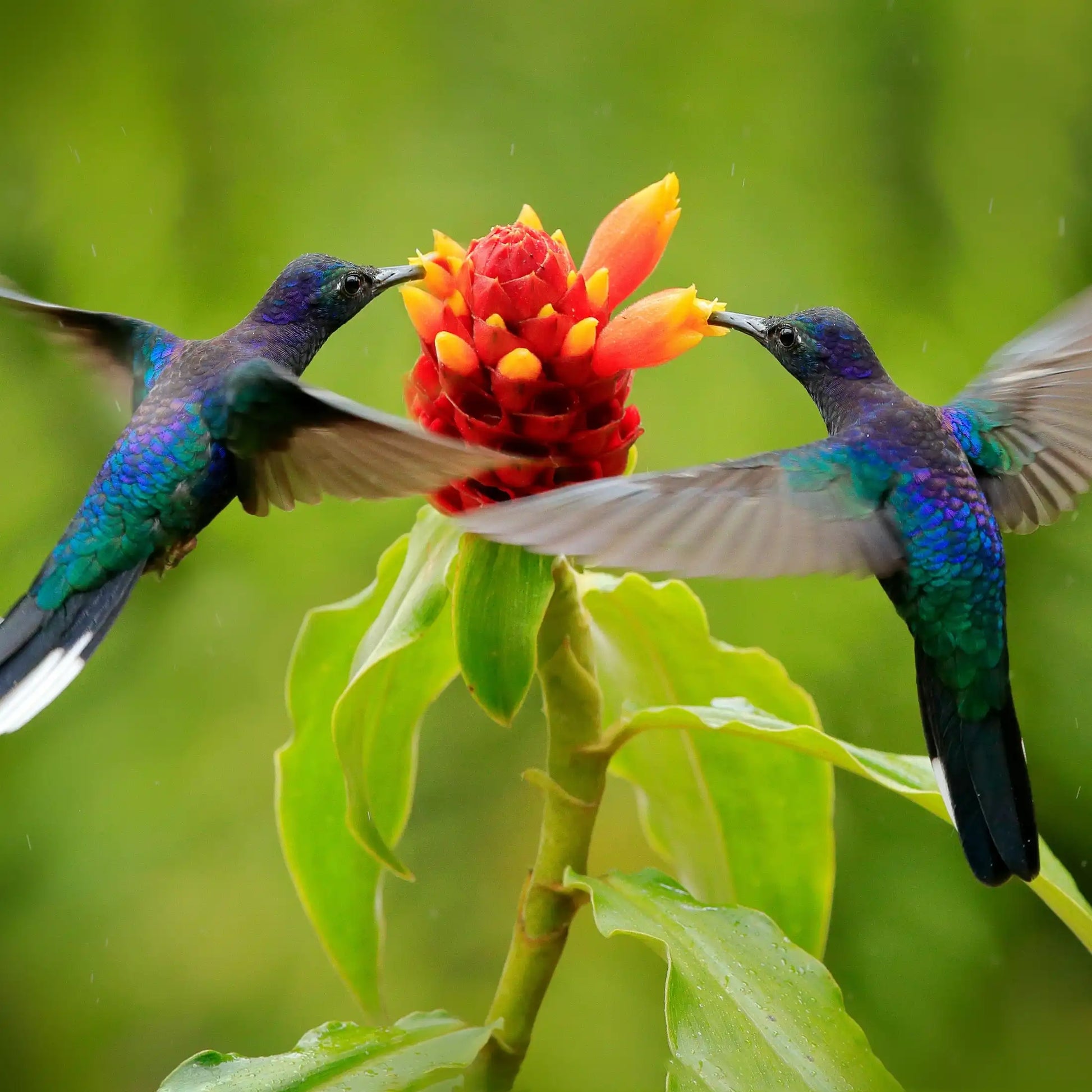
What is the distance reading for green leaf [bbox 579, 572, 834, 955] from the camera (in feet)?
4.14

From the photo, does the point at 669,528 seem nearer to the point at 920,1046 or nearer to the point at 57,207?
the point at 920,1046

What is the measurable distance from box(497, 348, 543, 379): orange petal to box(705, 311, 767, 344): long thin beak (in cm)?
18

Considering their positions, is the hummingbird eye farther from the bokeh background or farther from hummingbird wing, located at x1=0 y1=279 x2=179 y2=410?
the bokeh background

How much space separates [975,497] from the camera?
100 cm

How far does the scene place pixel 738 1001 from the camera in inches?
37.2

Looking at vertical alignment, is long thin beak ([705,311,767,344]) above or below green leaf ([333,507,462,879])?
above

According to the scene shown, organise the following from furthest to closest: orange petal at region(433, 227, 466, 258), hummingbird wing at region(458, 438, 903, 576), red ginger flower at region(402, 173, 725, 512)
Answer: orange petal at region(433, 227, 466, 258)
red ginger flower at region(402, 173, 725, 512)
hummingbird wing at region(458, 438, 903, 576)

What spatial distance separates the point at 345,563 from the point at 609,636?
0.85 meters

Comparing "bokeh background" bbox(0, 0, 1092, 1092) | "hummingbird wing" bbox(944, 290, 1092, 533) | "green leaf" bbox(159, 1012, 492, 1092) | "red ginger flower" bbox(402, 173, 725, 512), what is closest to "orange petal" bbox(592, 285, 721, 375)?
"red ginger flower" bbox(402, 173, 725, 512)

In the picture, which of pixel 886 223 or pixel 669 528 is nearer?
pixel 669 528

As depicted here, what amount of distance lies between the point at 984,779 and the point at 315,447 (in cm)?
58

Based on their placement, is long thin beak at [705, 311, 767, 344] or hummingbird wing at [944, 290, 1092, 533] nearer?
long thin beak at [705, 311, 767, 344]

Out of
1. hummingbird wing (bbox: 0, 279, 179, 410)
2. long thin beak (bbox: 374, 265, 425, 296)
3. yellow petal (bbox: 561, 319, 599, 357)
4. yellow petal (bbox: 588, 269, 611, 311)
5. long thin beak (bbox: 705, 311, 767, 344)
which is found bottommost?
long thin beak (bbox: 705, 311, 767, 344)

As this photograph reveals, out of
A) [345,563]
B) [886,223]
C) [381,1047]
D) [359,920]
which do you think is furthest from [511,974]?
[886,223]
